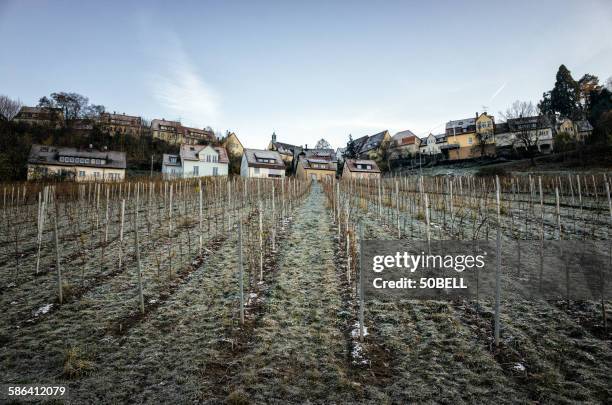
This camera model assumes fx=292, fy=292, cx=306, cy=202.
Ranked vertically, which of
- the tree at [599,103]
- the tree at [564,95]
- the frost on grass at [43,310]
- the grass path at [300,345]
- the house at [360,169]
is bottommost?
A: the grass path at [300,345]

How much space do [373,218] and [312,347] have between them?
9.46 m

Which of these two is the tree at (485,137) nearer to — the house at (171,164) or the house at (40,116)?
the house at (171,164)

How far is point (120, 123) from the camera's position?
62500 millimetres

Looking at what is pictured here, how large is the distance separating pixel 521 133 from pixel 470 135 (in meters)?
16.9

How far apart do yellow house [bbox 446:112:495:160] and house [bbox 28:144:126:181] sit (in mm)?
54726

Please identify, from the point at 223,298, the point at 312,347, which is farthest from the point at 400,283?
the point at 223,298

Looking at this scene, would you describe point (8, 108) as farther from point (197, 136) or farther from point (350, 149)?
point (350, 149)

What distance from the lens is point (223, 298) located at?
546cm

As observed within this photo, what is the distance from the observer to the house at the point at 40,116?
5084 cm

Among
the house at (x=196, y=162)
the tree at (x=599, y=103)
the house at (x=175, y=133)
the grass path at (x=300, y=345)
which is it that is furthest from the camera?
the house at (x=175, y=133)

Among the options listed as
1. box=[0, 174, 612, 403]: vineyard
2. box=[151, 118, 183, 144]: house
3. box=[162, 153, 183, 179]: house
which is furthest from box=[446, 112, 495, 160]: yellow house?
box=[151, 118, 183, 144]: house

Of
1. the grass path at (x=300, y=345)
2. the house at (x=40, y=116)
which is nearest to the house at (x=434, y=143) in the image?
the grass path at (x=300, y=345)

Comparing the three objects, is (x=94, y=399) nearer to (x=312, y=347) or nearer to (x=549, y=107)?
(x=312, y=347)

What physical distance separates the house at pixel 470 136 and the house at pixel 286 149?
106 feet
